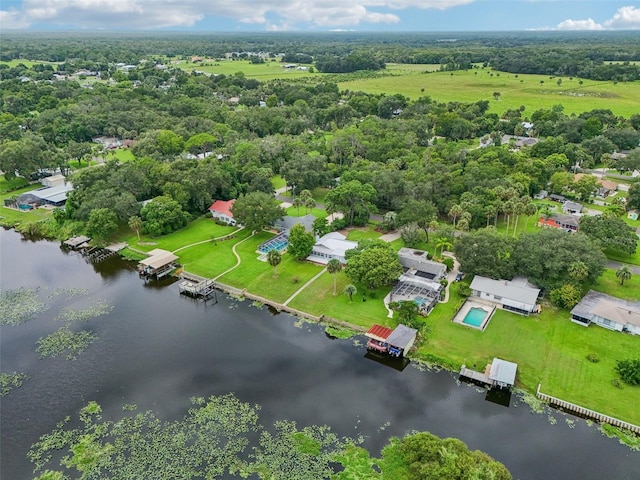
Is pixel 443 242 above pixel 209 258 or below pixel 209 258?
above

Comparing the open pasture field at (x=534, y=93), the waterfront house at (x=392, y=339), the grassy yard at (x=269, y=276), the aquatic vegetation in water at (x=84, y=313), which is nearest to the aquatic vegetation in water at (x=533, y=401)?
the waterfront house at (x=392, y=339)

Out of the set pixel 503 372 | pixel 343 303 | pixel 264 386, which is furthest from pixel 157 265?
pixel 503 372

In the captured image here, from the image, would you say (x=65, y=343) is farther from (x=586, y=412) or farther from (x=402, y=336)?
(x=586, y=412)

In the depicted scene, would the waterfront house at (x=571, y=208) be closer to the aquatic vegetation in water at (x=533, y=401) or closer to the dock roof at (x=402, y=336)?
the dock roof at (x=402, y=336)

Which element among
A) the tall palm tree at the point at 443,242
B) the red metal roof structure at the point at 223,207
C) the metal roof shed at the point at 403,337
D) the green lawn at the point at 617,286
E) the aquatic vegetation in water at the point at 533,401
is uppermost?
the tall palm tree at the point at 443,242

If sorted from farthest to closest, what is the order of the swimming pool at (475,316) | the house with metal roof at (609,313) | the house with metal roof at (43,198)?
the house with metal roof at (43,198) < the swimming pool at (475,316) < the house with metal roof at (609,313)

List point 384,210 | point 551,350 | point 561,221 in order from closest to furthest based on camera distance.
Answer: point 551,350
point 561,221
point 384,210

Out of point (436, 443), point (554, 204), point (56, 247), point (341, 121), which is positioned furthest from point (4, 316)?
point (341, 121)

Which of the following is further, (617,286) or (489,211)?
(489,211)
